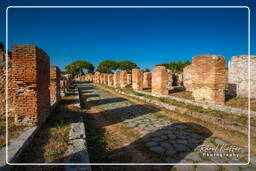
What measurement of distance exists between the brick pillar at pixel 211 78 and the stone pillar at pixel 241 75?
6.21 feet

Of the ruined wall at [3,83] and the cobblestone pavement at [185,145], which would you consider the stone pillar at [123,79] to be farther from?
the ruined wall at [3,83]

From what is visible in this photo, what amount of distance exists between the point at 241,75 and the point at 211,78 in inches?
99.9

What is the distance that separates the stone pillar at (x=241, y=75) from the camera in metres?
7.56

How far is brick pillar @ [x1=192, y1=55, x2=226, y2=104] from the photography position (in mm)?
6723

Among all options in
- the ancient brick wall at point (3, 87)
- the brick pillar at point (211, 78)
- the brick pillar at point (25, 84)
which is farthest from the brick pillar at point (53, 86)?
the brick pillar at point (211, 78)

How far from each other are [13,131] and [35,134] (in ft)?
1.77

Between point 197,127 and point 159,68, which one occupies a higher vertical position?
point 159,68

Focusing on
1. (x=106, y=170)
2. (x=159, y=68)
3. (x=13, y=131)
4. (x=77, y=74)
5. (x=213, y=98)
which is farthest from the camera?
(x=77, y=74)

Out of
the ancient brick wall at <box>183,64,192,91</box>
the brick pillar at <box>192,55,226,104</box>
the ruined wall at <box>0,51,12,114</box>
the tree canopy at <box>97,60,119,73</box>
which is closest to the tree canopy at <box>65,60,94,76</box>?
the tree canopy at <box>97,60,119,73</box>

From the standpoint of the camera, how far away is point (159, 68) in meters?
10.4

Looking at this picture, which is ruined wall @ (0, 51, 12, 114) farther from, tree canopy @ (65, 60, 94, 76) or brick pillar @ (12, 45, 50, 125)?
tree canopy @ (65, 60, 94, 76)

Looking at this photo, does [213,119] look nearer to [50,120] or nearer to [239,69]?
[239,69]

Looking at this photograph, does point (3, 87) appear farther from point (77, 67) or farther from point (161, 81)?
point (77, 67)

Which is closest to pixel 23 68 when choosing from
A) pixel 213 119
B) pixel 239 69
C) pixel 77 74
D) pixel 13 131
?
pixel 13 131
